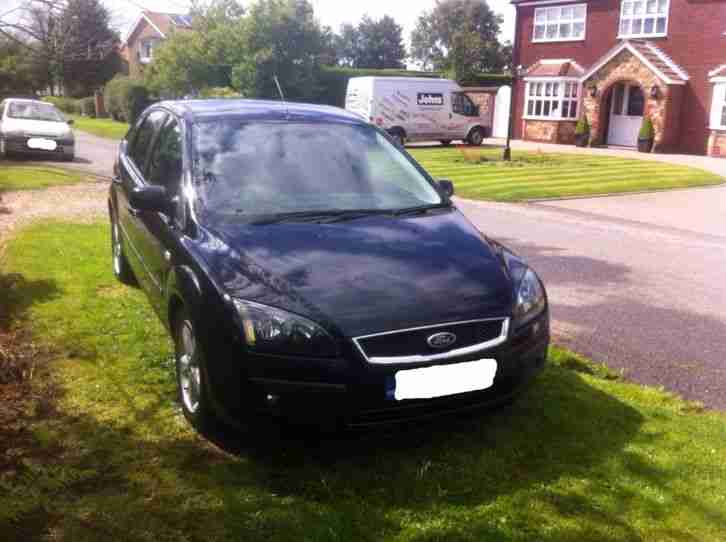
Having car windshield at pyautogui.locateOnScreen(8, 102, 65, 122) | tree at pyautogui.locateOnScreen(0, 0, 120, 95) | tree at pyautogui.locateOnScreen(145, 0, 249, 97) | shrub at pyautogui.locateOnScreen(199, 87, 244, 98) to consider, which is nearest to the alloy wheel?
tree at pyautogui.locateOnScreen(0, 0, 120, 95)

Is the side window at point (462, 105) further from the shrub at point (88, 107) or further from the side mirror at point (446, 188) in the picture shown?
the shrub at point (88, 107)

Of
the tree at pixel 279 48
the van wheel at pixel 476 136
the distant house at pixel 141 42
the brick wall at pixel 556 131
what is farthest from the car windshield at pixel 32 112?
the distant house at pixel 141 42

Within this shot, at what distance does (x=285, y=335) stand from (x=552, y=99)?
3134 cm

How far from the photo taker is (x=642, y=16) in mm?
29703

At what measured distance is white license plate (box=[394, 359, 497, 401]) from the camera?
11.3 ft

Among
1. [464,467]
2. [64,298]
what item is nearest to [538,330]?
[464,467]

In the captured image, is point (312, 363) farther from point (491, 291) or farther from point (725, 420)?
point (725, 420)

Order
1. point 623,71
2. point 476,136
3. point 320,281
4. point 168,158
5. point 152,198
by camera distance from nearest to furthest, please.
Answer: point 320,281, point 152,198, point 168,158, point 623,71, point 476,136

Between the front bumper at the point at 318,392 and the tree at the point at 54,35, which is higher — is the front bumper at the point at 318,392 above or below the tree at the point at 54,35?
below

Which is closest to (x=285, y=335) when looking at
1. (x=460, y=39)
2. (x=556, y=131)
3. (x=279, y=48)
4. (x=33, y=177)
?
(x=33, y=177)

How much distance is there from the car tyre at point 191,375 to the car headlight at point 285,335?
0.40m

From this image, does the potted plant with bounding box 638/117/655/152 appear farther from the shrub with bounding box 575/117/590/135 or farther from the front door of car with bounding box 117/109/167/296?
the front door of car with bounding box 117/109/167/296

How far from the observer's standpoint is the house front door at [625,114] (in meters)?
30.4

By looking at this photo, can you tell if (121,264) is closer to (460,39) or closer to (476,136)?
(476,136)
